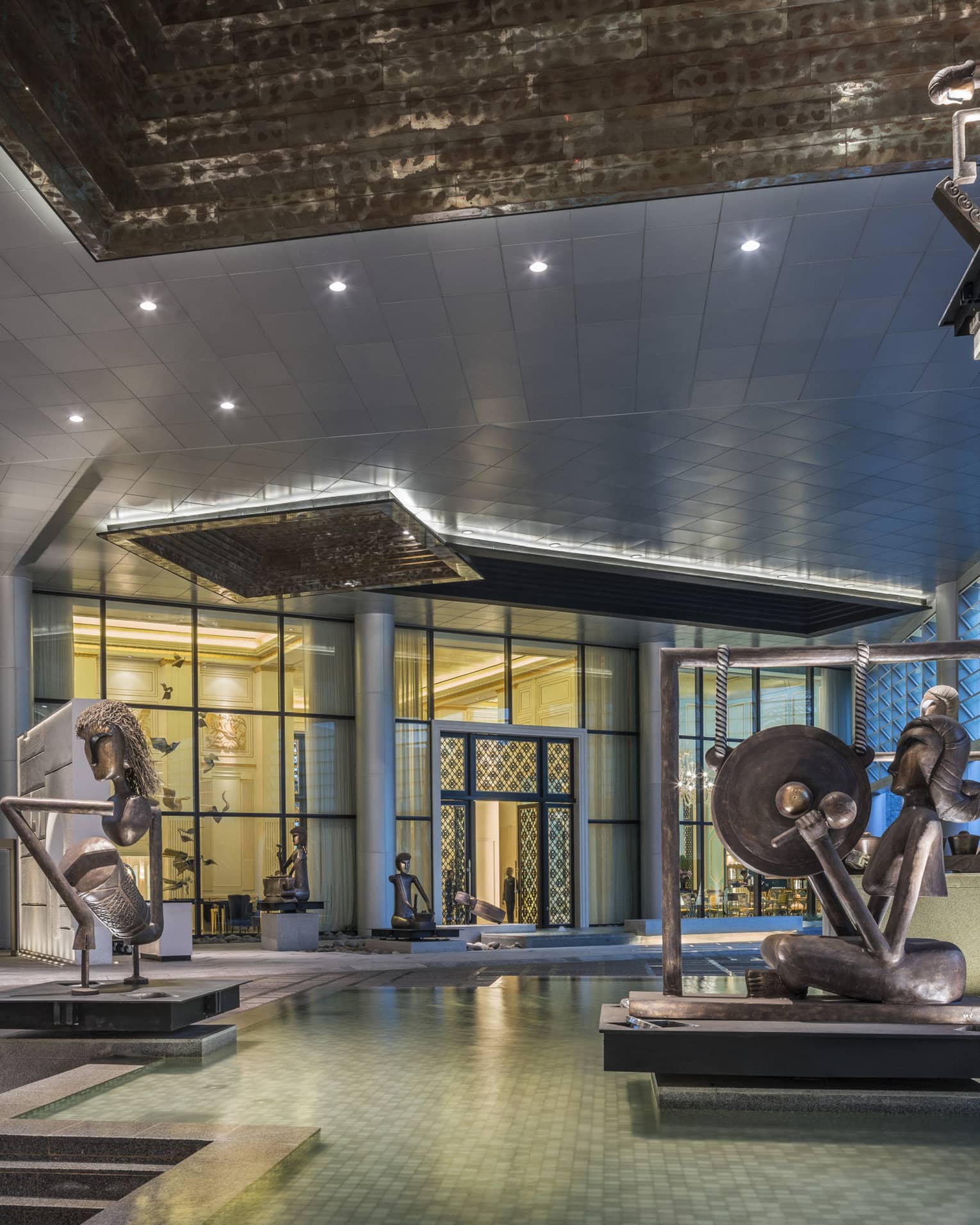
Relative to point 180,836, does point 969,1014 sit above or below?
above

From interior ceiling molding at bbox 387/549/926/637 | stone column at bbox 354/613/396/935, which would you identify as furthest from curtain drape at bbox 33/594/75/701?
interior ceiling molding at bbox 387/549/926/637

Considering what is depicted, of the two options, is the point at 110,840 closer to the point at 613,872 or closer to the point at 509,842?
the point at 509,842

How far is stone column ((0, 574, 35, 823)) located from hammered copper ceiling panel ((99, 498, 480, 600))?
11.1 feet

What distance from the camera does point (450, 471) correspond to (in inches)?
669

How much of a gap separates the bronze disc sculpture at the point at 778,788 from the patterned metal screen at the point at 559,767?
24643 millimetres

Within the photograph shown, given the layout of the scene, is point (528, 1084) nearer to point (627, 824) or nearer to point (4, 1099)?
point (4, 1099)

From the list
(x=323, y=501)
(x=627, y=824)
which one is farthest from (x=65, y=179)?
(x=627, y=824)

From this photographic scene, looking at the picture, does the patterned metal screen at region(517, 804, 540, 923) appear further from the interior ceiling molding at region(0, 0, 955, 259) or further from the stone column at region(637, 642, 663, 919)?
the interior ceiling molding at region(0, 0, 955, 259)

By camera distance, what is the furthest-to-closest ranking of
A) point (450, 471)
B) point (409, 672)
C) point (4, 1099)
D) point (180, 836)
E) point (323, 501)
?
point (409, 672)
point (180, 836)
point (323, 501)
point (450, 471)
point (4, 1099)

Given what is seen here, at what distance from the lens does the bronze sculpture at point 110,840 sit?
6.64 metres

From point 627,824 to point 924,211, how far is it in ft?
76.7

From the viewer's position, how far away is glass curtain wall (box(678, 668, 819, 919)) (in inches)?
1234

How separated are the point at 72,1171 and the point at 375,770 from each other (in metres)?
22.0

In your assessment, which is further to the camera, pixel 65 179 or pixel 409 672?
pixel 409 672
